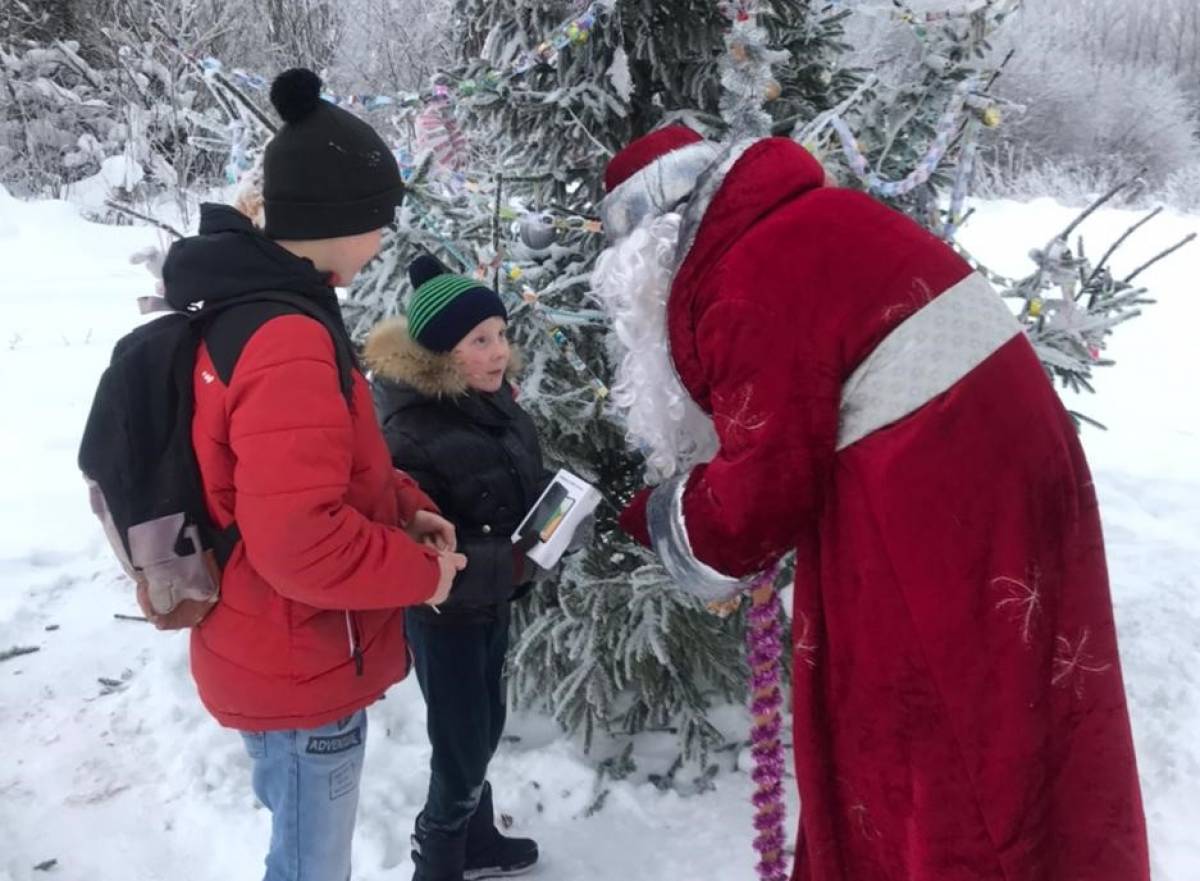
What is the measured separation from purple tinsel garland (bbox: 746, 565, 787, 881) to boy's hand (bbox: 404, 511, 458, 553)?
0.67 meters

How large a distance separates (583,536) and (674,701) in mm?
1263

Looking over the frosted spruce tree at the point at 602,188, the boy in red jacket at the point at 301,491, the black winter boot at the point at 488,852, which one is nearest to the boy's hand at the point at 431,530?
the boy in red jacket at the point at 301,491

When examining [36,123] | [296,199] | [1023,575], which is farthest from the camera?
[36,123]

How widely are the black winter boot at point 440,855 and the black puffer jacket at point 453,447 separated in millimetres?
673

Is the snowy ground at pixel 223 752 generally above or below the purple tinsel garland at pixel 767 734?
below

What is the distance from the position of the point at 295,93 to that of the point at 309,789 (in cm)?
135

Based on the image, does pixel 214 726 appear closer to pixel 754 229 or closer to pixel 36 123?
pixel 754 229

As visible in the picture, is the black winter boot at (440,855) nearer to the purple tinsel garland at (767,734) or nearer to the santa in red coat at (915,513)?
the purple tinsel garland at (767,734)

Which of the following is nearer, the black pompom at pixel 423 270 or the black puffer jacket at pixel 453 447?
the black puffer jacket at pixel 453 447

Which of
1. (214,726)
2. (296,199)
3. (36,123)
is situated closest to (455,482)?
(296,199)

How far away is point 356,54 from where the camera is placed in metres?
17.7

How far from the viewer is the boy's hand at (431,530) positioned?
2000 millimetres

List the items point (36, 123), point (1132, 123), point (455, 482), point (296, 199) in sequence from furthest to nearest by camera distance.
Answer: point (1132, 123)
point (36, 123)
point (455, 482)
point (296, 199)

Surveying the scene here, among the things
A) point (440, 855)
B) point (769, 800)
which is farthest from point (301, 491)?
point (440, 855)
